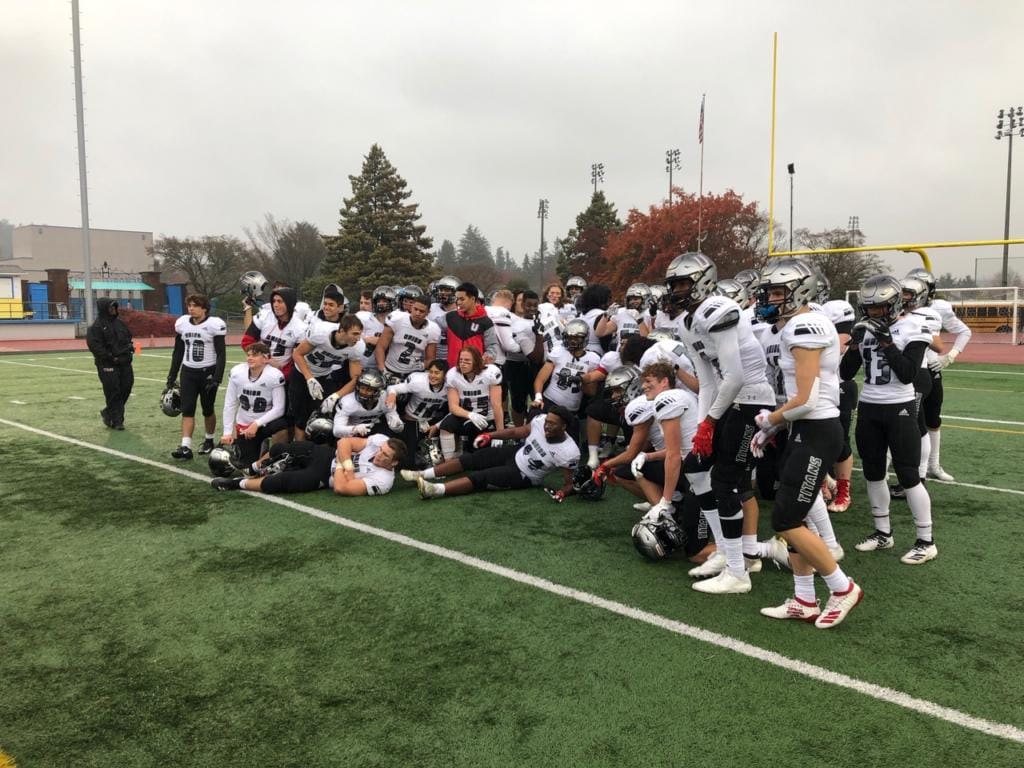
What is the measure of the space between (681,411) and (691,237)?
120 ft

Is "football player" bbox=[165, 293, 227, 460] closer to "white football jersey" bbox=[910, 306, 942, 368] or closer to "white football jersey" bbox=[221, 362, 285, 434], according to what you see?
"white football jersey" bbox=[221, 362, 285, 434]

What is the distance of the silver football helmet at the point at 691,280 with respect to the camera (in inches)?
173

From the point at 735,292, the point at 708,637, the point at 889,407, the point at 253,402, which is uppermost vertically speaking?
the point at 735,292

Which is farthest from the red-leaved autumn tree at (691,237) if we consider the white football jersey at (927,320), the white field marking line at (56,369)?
the white football jersey at (927,320)

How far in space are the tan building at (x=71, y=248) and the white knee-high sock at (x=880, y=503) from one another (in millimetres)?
72946

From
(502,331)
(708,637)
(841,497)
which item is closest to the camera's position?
(708,637)

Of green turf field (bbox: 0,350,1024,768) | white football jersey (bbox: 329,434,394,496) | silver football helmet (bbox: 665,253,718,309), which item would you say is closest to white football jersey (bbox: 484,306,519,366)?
white football jersey (bbox: 329,434,394,496)

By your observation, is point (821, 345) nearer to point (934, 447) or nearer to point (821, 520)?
point (821, 520)

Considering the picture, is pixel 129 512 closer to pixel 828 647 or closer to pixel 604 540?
pixel 604 540

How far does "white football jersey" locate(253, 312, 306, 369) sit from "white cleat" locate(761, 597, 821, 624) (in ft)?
18.5

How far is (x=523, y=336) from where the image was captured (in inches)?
333

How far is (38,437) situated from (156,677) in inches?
315

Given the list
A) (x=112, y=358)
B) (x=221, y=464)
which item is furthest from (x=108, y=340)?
(x=221, y=464)

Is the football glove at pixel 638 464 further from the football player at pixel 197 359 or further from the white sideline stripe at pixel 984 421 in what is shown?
the white sideline stripe at pixel 984 421
